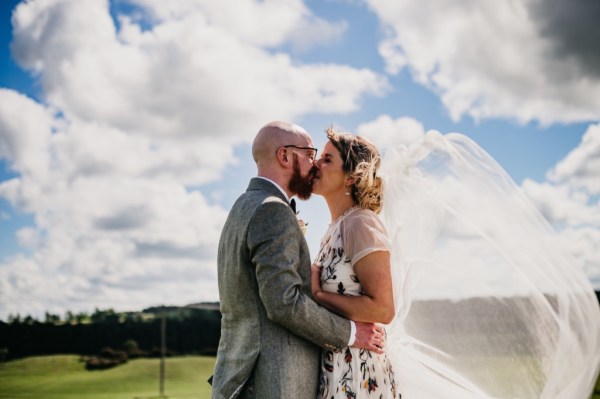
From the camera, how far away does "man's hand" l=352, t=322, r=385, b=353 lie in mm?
3268

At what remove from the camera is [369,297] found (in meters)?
3.28

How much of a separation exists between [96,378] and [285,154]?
21.6 metres

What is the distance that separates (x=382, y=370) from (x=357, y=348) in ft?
0.80

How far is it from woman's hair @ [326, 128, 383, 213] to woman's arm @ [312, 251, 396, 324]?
1.74 ft

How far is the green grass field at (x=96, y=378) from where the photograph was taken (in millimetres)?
19609

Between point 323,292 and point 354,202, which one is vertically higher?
point 354,202

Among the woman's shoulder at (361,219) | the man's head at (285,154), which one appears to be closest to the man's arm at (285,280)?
the man's head at (285,154)

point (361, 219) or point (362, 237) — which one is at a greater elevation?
point (361, 219)

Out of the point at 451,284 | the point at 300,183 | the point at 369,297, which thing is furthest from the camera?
the point at 451,284

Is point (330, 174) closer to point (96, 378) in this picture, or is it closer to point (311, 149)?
point (311, 149)

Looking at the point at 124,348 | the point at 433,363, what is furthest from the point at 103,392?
the point at 433,363

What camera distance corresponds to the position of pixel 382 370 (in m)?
3.42

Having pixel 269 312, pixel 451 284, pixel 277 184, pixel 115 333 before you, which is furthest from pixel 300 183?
pixel 115 333

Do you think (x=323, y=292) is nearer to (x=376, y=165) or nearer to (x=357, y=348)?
(x=357, y=348)
